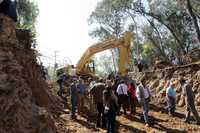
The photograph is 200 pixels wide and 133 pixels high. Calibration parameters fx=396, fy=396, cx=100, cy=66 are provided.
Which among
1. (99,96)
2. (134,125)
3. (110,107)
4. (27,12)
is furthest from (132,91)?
(27,12)

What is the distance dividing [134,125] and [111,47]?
10.2 metres

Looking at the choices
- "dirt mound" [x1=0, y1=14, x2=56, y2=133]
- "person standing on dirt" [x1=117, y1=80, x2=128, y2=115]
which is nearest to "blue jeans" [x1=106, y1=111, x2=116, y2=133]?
"dirt mound" [x1=0, y1=14, x2=56, y2=133]

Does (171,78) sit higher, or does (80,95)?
(171,78)

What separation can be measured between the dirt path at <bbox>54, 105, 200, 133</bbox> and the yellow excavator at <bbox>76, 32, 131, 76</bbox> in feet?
20.7

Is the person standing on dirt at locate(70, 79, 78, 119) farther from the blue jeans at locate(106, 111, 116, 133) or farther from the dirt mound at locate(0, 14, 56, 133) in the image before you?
the dirt mound at locate(0, 14, 56, 133)

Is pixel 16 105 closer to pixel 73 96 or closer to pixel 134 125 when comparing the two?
pixel 134 125

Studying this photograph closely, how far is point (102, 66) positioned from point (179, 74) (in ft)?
206

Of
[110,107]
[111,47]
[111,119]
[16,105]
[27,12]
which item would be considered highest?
[27,12]

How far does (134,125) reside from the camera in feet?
49.0

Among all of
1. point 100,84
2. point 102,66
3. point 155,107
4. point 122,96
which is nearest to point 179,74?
point 155,107

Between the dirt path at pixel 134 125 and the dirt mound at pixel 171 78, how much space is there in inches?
194

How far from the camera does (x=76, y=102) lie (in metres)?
16.2

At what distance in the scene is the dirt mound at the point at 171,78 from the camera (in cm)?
2173

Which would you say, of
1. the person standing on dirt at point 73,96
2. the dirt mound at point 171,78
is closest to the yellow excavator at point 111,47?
the dirt mound at point 171,78
